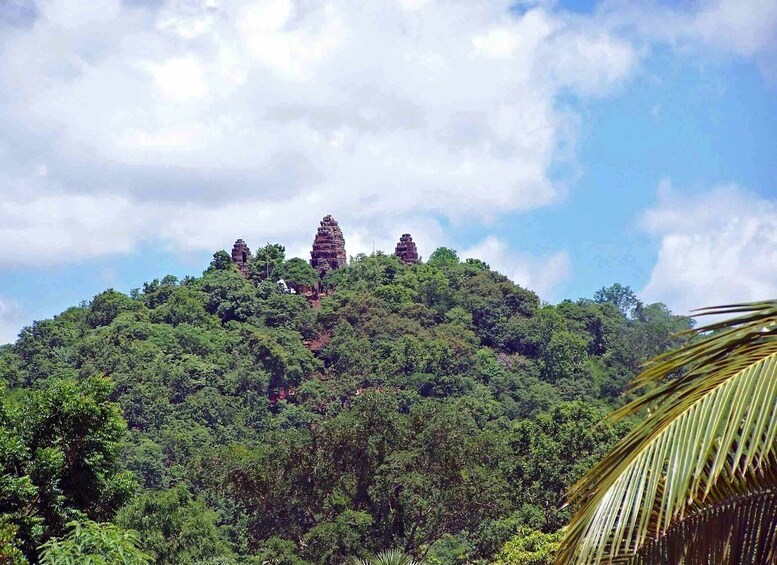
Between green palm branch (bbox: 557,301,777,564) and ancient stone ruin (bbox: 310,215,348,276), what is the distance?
87596 millimetres

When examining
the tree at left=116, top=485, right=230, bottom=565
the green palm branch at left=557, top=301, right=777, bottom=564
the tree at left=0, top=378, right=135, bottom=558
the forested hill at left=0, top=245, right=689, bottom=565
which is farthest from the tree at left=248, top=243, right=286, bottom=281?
the green palm branch at left=557, top=301, right=777, bottom=564

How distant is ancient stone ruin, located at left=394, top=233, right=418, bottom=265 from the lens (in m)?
94.7

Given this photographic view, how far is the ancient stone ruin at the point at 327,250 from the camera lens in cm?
9206

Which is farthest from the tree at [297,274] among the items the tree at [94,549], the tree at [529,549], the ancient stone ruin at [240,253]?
the tree at [94,549]

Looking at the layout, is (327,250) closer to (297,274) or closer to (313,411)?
(297,274)

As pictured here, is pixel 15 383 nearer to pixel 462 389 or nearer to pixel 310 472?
pixel 462 389

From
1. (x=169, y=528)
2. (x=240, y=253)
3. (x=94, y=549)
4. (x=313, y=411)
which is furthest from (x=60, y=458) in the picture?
(x=240, y=253)

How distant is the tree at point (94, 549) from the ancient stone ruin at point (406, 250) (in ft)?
269

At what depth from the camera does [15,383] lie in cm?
6353

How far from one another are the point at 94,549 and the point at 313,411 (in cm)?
5246

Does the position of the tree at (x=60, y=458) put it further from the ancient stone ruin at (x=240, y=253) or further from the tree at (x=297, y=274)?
the ancient stone ruin at (x=240, y=253)

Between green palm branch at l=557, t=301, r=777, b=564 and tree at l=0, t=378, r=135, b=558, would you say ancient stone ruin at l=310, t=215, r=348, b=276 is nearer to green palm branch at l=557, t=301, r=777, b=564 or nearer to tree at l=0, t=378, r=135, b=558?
tree at l=0, t=378, r=135, b=558

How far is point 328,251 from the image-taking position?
92.9 meters

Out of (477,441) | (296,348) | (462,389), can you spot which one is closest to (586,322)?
(462,389)
